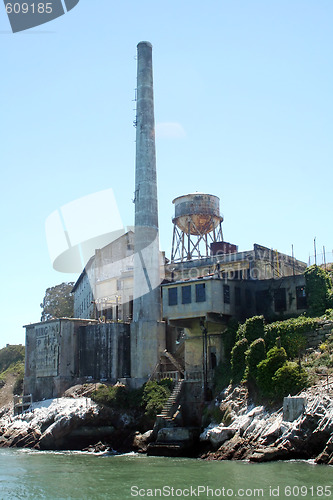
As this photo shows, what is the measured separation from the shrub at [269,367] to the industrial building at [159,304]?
6.29 m

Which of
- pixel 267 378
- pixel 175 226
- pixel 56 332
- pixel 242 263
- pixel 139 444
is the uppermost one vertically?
pixel 175 226

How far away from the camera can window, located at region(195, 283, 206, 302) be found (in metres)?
40.3

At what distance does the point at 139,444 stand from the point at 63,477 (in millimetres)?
10941

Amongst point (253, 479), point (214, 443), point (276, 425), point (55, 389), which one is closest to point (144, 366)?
point (55, 389)

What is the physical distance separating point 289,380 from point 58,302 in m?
54.0

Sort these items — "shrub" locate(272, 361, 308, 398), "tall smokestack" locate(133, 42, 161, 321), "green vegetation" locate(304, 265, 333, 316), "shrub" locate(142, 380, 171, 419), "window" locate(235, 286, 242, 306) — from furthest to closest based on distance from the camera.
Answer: "tall smokestack" locate(133, 42, 161, 321) < "window" locate(235, 286, 242, 306) < "shrub" locate(142, 380, 171, 419) < "green vegetation" locate(304, 265, 333, 316) < "shrub" locate(272, 361, 308, 398)

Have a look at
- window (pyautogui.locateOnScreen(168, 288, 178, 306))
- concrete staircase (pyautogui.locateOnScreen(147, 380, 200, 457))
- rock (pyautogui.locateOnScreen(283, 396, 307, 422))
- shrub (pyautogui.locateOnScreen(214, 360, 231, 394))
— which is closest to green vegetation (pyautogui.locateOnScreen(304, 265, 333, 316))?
shrub (pyautogui.locateOnScreen(214, 360, 231, 394))

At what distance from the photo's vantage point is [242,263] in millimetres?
48344

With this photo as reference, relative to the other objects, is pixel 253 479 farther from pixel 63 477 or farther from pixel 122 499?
pixel 63 477

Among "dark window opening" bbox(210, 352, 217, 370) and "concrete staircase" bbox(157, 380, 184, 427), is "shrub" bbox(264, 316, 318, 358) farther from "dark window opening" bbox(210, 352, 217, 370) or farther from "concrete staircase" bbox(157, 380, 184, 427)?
"concrete staircase" bbox(157, 380, 184, 427)

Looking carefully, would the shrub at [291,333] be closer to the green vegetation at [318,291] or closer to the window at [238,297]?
the green vegetation at [318,291]

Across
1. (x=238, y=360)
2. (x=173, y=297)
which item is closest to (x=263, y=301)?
(x=173, y=297)

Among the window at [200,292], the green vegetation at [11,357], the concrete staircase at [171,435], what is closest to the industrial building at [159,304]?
the window at [200,292]

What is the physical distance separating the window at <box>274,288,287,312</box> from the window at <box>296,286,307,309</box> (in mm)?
950
